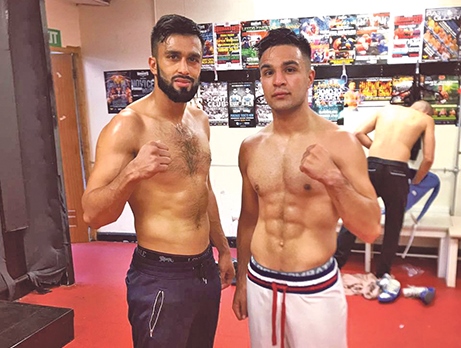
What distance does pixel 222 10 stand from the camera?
451 centimetres

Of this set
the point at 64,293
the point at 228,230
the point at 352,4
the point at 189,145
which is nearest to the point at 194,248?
the point at 189,145

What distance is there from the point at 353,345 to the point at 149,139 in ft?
6.72

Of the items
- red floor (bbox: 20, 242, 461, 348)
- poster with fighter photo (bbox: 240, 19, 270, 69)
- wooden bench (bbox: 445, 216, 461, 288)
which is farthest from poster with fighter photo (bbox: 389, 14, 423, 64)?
red floor (bbox: 20, 242, 461, 348)

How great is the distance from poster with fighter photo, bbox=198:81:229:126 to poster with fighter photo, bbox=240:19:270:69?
1.19 feet

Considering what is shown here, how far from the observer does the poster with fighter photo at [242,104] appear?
4586mm

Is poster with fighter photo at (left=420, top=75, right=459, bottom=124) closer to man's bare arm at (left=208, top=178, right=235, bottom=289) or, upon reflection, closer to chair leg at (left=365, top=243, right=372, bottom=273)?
chair leg at (left=365, top=243, right=372, bottom=273)

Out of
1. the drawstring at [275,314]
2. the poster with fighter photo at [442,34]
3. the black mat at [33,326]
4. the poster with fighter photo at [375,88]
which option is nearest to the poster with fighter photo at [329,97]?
the poster with fighter photo at [375,88]

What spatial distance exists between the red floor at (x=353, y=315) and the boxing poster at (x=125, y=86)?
6.27ft

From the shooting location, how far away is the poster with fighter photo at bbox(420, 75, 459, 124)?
13.4 feet

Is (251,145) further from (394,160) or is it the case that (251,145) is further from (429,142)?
(429,142)

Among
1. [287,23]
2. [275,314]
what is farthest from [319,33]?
[275,314]

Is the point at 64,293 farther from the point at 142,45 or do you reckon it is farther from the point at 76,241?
the point at 142,45

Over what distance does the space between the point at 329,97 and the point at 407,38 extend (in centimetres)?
91

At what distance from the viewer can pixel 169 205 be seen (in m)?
1.85
